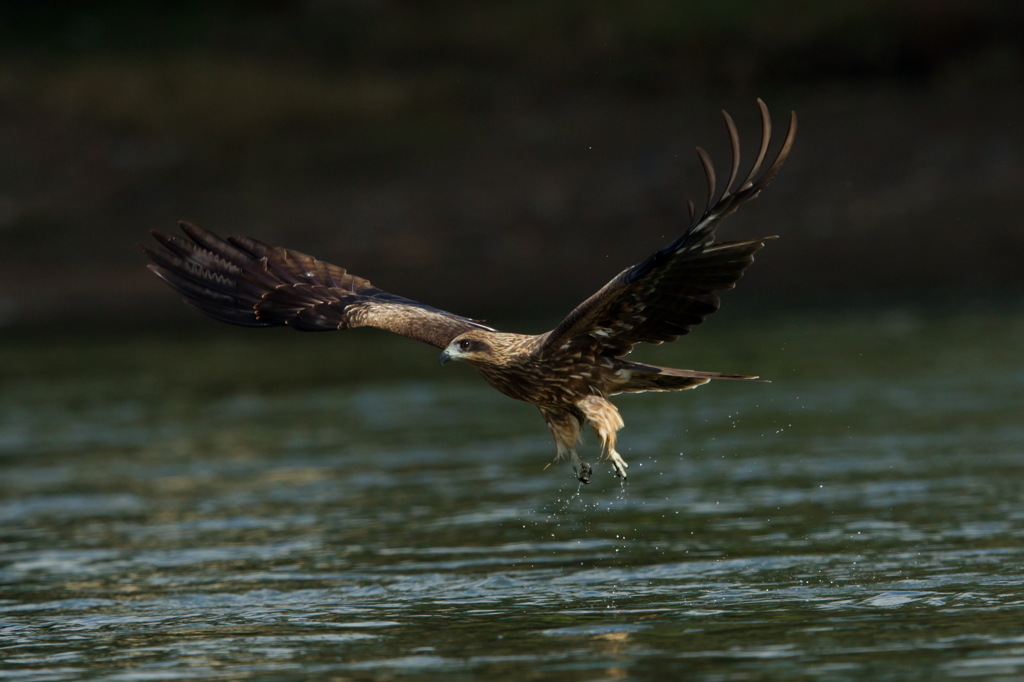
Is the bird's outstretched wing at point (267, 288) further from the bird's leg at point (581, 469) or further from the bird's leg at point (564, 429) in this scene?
the bird's leg at point (581, 469)

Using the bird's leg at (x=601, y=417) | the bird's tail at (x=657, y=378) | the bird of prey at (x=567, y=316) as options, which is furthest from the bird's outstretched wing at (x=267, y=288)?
the bird's tail at (x=657, y=378)

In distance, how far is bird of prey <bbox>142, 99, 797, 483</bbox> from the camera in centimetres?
883

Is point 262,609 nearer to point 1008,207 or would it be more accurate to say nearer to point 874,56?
point 1008,207

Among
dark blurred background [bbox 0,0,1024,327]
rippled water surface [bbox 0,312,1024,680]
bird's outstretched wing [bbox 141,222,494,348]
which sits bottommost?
rippled water surface [bbox 0,312,1024,680]

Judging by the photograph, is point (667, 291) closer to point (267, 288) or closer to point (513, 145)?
point (267, 288)

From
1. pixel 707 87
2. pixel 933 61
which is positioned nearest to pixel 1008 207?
pixel 933 61

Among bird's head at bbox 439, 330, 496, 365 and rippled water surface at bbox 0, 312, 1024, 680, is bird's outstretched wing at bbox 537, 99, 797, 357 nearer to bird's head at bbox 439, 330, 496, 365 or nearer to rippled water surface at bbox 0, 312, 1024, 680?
bird's head at bbox 439, 330, 496, 365

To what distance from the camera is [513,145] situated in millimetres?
34500

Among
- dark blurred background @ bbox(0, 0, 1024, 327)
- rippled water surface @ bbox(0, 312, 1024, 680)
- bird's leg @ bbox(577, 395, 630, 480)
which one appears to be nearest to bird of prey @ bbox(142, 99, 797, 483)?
bird's leg @ bbox(577, 395, 630, 480)

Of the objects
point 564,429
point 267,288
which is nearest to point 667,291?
point 564,429

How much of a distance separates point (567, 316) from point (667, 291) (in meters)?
0.86

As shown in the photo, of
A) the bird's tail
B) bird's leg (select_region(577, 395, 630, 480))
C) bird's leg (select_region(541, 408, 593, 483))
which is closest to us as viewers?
the bird's tail

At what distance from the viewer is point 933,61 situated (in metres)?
33.4

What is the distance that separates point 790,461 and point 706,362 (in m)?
4.99
